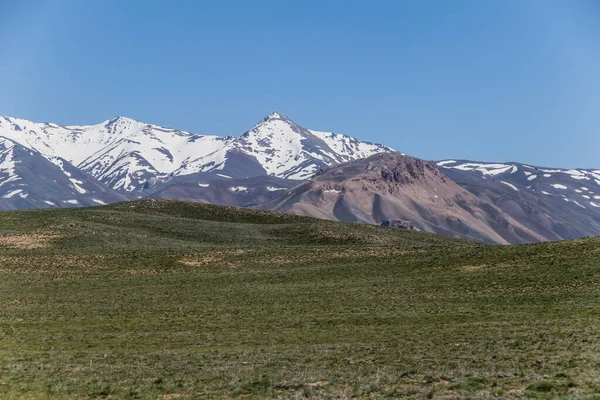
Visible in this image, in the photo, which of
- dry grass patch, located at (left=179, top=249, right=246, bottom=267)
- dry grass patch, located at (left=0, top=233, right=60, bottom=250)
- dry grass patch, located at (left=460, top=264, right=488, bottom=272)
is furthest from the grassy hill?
dry grass patch, located at (left=460, top=264, right=488, bottom=272)

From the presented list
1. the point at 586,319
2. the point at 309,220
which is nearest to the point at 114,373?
the point at 586,319

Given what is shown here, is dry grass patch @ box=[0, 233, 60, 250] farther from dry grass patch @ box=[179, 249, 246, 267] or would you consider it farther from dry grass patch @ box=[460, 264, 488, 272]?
dry grass patch @ box=[460, 264, 488, 272]

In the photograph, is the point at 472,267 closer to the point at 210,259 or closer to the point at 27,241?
the point at 210,259

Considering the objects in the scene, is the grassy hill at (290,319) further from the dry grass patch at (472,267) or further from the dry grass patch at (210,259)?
the dry grass patch at (472,267)

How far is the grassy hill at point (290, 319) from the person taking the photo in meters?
31.6

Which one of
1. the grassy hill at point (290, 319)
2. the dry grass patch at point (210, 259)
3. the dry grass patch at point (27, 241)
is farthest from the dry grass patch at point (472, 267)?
the dry grass patch at point (27, 241)

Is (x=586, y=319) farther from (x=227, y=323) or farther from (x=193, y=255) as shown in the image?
(x=193, y=255)

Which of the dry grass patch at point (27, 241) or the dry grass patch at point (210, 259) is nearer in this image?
the dry grass patch at point (210, 259)

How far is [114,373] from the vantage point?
35.4m

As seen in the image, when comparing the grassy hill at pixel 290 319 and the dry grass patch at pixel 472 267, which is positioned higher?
the dry grass patch at pixel 472 267

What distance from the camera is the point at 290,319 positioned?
5503cm

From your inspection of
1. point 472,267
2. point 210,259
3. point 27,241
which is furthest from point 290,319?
point 27,241

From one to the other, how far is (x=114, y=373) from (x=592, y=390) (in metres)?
21.3

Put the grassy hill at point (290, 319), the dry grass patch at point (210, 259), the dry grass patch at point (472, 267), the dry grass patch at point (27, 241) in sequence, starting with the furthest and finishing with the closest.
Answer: the dry grass patch at point (27, 241), the dry grass patch at point (210, 259), the dry grass patch at point (472, 267), the grassy hill at point (290, 319)
